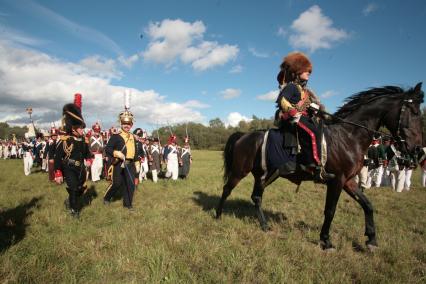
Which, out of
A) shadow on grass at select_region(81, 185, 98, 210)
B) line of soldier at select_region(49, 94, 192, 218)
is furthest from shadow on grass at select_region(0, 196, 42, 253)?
shadow on grass at select_region(81, 185, 98, 210)

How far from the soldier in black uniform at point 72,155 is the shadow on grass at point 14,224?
3.46 feet

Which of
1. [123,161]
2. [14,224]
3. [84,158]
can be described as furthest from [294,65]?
[14,224]

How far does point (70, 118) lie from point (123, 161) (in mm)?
1814

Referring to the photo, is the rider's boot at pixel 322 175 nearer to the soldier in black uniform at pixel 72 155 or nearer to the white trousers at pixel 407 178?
the soldier in black uniform at pixel 72 155

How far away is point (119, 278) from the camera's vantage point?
410cm

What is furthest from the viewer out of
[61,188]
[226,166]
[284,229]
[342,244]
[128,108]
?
[61,188]

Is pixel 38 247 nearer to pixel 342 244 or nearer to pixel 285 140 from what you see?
pixel 285 140

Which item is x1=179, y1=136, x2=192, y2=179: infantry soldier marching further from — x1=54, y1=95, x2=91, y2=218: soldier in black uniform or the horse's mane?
the horse's mane

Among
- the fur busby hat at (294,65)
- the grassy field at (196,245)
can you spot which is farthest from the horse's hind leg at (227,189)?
the fur busby hat at (294,65)

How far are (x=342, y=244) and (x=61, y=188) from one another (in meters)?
10.1

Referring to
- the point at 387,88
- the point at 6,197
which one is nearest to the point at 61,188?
the point at 6,197

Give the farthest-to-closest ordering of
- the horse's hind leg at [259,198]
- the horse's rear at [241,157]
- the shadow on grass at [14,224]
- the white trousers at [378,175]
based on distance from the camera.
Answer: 1. the white trousers at [378,175]
2. the horse's rear at [241,157]
3. the horse's hind leg at [259,198]
4. the shadow on grass at [14,224]

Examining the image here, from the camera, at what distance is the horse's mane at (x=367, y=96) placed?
575cm

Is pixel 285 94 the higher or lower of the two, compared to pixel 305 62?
lower
